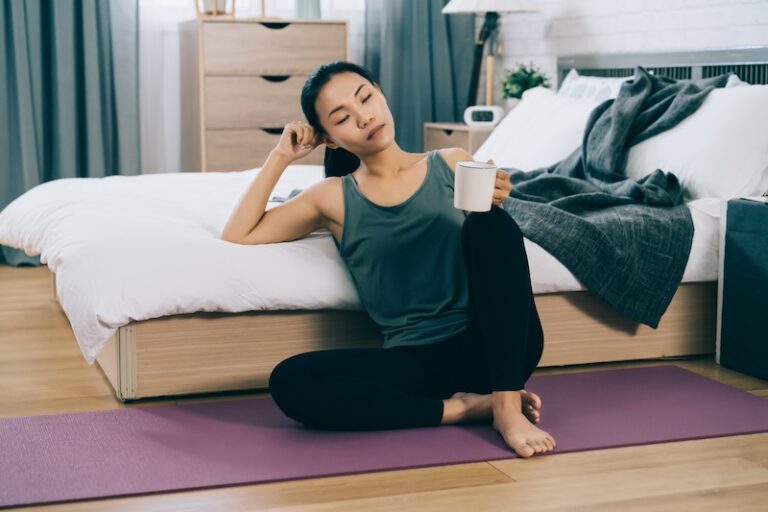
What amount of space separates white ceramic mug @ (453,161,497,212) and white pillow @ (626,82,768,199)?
116 cm

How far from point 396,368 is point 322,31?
2.74 metres

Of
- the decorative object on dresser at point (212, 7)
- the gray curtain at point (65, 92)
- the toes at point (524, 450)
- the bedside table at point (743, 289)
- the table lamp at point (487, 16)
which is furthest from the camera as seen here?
the decorative object on dresser at point (212, 7)

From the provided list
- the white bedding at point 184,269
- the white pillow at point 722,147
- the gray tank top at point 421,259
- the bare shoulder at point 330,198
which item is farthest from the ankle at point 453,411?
the white pillow at point 722,147

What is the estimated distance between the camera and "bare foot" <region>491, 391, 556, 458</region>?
1.92 meters

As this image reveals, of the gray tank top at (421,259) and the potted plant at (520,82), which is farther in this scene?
the potted plant at (520,82)

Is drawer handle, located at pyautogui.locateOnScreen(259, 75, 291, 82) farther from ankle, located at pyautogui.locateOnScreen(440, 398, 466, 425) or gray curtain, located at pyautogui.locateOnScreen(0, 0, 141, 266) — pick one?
ankle, located at pyautogui.locateOnScreen(440, 398, 466, 425)

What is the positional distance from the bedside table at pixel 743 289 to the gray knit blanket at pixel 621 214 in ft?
0.34

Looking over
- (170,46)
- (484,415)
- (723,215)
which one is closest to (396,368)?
(484,415)

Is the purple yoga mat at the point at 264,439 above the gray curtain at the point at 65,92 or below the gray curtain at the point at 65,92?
below

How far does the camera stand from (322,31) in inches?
177

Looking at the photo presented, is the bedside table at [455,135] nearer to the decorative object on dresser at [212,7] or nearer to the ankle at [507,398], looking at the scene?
the decorative object on dresser at [212,7]

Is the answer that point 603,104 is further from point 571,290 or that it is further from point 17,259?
point 17,259

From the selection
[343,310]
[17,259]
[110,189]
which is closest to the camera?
[343,310]

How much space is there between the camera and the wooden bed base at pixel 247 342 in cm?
222
